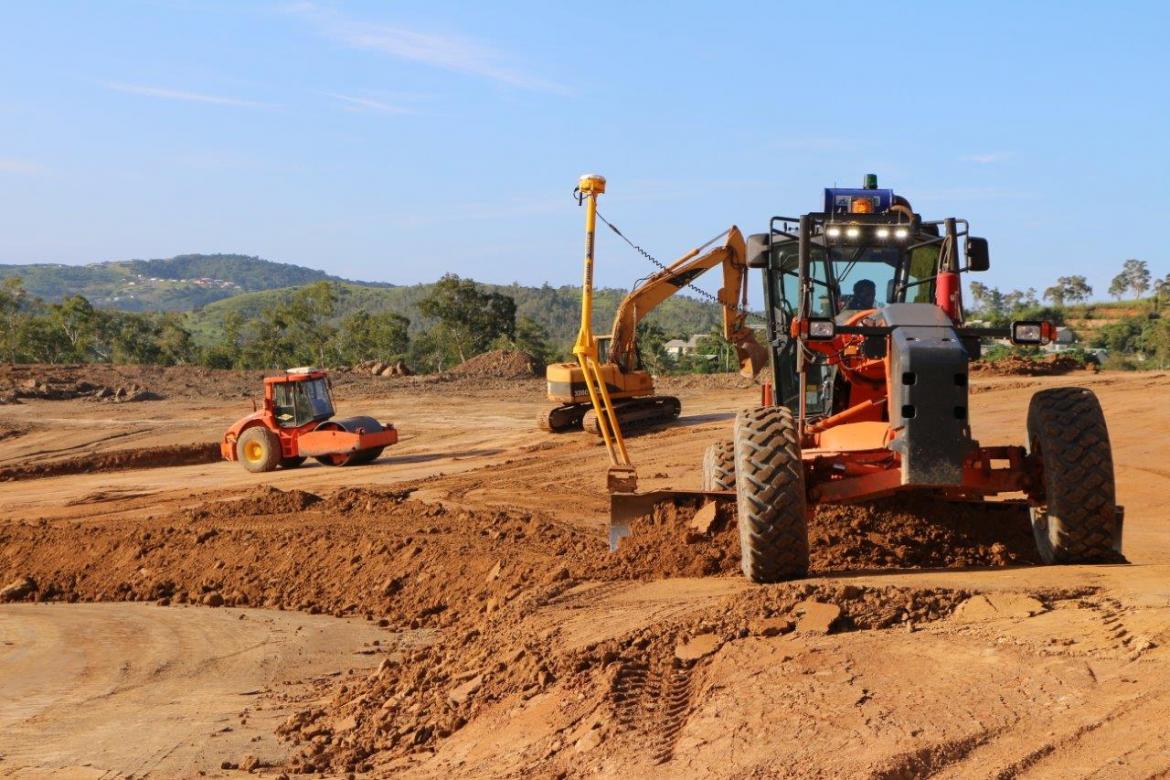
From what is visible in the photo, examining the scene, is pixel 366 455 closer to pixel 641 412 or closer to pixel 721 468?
pixel 641 412

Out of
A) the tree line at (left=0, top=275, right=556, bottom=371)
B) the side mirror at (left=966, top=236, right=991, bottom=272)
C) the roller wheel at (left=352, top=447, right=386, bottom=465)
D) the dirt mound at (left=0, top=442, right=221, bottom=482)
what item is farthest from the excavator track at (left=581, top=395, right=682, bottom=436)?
the tree line at (left=0, top=275, right=556, bottom=371)

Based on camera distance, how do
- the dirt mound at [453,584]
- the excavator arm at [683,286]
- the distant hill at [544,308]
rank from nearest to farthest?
the dirt mound at [453,584] < the excavator arm at [683,286] < the distant hill at [544,308]

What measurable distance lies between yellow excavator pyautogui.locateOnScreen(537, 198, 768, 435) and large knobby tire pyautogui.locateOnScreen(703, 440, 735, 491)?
7874mm

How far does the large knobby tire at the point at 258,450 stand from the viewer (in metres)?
21.5

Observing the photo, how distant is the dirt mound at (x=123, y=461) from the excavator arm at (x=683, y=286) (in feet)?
30.0

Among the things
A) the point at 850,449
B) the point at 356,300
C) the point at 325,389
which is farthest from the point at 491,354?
the point at 356,300

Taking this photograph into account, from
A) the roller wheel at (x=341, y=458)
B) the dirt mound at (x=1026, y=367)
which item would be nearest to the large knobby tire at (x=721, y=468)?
the roller wheel at (x=341, y=458)

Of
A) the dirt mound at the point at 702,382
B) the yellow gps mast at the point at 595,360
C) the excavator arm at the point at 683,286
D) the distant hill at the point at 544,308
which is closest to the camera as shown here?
the yellow gps mast at the point at 595,360

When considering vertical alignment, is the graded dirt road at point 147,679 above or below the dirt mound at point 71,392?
below

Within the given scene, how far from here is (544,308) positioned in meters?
134

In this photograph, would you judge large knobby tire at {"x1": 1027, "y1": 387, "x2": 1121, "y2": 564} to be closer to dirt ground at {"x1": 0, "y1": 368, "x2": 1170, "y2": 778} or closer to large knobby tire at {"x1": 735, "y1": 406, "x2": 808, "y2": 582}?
dirt ground at {"x1": 0, "y1": 368, "x2": 1170, "y2": 778}

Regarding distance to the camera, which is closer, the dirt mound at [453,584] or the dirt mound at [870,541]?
the dirt mound at [453,584]

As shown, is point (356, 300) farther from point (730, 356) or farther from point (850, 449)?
point (850, 449)

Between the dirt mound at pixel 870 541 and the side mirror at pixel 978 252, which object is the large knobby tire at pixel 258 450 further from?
the side mirror at pixel 978 252
